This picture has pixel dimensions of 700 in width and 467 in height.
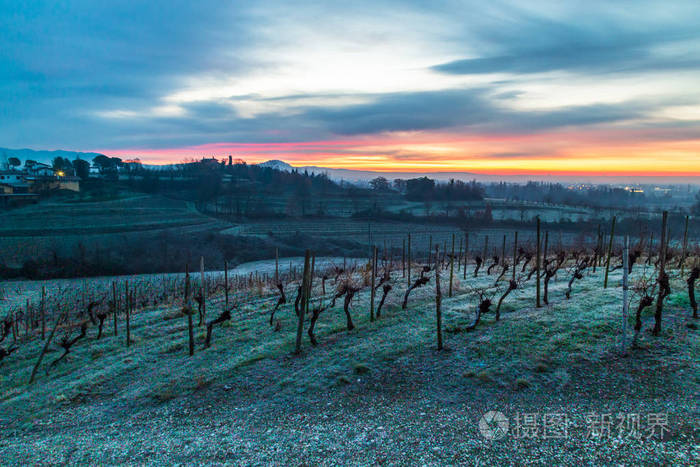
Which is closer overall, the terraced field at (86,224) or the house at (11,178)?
the terraced field at (86,224)

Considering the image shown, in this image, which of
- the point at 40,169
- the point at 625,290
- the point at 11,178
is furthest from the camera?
the point at 40,169

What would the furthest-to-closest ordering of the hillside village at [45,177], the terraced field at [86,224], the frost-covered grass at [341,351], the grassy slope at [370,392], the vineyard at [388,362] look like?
1. the hillside village at [45,177]
2. the terraced field at [86,224]
3. the frost-covered grass at [341,351]
4. the vineyard at [388,362]
5. the grassy slope at [370,392]

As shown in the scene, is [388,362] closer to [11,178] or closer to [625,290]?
[625,290]

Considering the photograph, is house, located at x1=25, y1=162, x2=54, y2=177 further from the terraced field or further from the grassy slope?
the grassy slope

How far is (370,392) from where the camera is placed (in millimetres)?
6238

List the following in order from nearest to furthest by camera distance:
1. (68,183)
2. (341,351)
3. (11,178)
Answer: (341,351)
(11,178)
(68,183)

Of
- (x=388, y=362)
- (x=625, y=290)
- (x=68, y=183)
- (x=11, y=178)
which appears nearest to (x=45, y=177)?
(x=11, y=178)

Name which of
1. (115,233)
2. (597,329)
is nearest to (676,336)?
(597,329)

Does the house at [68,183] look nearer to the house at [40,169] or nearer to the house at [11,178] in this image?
the house at [11,178]

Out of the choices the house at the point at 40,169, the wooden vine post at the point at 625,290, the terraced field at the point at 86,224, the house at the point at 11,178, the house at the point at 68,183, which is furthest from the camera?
the house at the point at 40,169

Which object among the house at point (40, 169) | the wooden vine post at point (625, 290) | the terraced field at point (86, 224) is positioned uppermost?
the house at point (40, 169)

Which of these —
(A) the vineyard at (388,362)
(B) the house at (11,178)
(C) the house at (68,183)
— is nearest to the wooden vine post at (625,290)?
(A) the vineyard at (388,362)

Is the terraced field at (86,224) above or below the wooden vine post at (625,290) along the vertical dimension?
below

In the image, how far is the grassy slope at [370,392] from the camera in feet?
16.2
